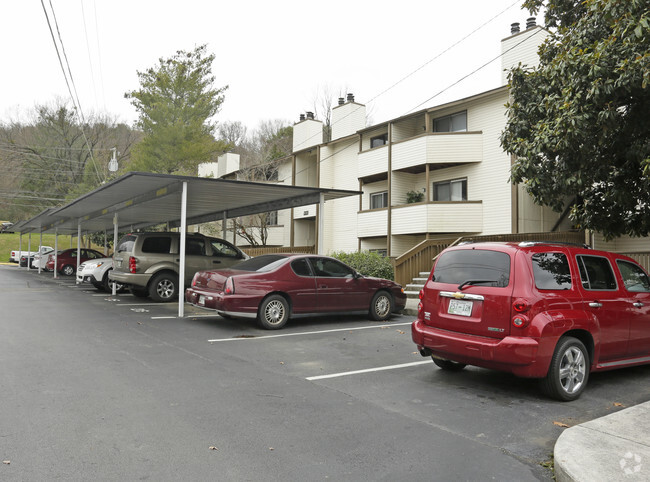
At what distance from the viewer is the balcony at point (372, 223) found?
77.3 ft

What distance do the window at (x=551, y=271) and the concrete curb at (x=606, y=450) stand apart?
4.82 feet

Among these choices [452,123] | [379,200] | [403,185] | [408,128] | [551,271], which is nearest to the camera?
[551,271]

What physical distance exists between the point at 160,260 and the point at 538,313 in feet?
36.4

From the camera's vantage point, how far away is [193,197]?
15.4 metres

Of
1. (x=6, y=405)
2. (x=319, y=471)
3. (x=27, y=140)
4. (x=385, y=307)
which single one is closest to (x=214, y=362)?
(x=6, y=405)

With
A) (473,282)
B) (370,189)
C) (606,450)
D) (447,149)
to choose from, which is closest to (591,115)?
(473,282)

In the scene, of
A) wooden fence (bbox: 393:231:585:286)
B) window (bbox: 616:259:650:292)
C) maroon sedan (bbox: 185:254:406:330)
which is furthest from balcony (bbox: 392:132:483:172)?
window (bbox: 616:259:650:292)

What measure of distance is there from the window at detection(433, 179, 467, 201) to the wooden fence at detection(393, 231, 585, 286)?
434cm

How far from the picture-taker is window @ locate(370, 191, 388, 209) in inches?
995

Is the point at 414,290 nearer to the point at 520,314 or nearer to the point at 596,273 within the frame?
the point at 596,273

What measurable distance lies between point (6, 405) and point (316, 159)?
27.4 meters

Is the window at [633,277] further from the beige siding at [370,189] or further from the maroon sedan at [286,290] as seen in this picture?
the beige siding at [370,189]

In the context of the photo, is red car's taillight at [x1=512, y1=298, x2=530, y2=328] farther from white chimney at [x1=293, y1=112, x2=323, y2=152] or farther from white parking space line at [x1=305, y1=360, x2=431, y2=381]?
white chimney at [x1=293, y1=112, x2=323, y2=152]

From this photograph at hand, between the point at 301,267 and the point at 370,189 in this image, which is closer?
the point at 301,267
